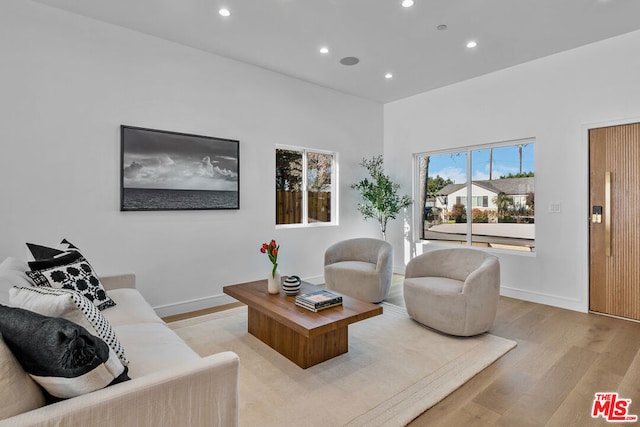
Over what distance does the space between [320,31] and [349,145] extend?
2.21 meters

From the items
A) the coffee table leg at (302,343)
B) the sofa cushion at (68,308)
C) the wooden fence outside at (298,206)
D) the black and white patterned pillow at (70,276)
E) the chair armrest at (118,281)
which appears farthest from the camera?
the wooden fence outside at (298,206)

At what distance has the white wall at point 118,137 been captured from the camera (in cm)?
293

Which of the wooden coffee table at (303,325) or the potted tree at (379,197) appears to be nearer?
the wooden coffee table at (303,325)

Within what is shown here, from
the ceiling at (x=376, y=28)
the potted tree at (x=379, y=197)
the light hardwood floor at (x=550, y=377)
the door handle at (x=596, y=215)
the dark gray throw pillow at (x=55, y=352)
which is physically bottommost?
the light hardwood floor at (x=550, y=377)

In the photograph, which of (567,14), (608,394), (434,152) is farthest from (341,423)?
(434,152)

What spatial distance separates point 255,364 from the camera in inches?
103

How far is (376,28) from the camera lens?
3424mm

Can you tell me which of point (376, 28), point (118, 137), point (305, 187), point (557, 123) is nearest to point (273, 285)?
point (118, 137)

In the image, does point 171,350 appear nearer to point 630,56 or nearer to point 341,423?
point 341,423

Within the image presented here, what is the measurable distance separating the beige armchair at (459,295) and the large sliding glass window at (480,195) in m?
1.48

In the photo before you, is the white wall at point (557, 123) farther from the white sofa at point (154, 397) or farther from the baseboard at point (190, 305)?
the white sofa at point (154, 397)

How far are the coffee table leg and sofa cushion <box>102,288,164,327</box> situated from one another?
91 centimetres

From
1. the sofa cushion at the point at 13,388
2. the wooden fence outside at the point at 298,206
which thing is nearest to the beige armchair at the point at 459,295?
the wooden fence outside at the point at 298,206

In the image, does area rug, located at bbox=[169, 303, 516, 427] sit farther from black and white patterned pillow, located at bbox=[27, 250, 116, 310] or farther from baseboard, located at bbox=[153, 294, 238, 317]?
black and white patterned pillow, located at bbox=[27, 250, 116, 310]
